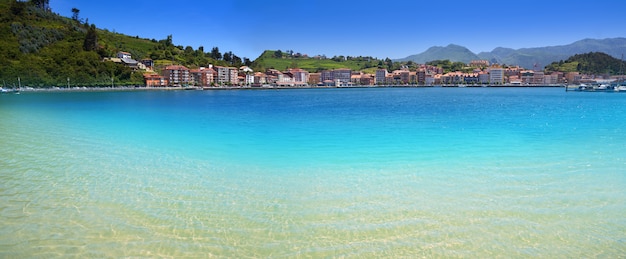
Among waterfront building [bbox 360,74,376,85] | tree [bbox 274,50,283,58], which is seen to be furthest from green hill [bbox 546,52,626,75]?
tree [bbox 274,50,283,58]

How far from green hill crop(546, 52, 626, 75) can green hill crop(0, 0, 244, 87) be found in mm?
160533

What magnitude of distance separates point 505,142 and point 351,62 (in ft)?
569

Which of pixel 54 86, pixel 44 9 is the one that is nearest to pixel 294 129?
pixel 54 86

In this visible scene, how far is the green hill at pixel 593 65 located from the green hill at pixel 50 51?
6320 inches

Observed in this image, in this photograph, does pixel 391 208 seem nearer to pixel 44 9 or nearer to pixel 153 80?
pixel 153 80

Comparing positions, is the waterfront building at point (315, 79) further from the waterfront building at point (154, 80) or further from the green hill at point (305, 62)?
the waterfront building at point (154, 80)

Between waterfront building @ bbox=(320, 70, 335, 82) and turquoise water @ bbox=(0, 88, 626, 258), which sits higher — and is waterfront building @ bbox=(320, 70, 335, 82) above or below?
above

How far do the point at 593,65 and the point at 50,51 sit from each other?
19202 cm

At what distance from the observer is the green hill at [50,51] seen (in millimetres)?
71062

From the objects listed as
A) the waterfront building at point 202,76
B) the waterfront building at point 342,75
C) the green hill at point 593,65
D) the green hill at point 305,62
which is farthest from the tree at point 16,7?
the green hill at point 593,65

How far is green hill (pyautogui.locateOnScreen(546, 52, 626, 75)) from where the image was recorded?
15525 cm

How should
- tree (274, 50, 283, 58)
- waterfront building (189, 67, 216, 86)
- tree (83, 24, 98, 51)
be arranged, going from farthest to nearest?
1. tree (274, 50, 283, 58)
2. waterfront building (189, 67, 216, 86)
3. tree (83, 24, 98, 51)

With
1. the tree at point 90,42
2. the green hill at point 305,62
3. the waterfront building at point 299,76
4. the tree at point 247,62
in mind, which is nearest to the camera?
the tree at point 90,42

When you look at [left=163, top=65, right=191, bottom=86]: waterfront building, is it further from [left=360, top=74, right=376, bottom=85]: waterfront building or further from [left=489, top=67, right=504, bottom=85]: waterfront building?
[left=489, top=67, right=504, bottom=85]: waterfront building
